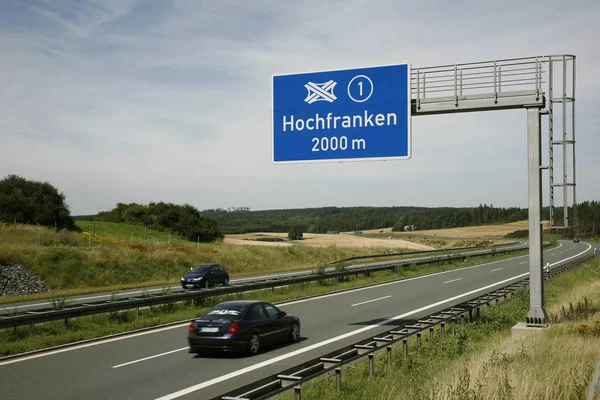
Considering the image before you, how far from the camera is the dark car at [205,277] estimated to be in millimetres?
34344

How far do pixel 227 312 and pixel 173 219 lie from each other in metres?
79.9

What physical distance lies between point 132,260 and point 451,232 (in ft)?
432

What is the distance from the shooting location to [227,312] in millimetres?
15164

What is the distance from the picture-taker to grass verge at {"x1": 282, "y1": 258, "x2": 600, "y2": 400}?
916 cm

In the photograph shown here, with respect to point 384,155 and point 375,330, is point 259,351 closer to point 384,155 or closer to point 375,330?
point 375,330

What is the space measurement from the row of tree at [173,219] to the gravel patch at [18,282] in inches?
2043

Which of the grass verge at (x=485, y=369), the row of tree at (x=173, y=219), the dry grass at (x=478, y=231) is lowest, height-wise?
the dry grass at (x=478, y=231)

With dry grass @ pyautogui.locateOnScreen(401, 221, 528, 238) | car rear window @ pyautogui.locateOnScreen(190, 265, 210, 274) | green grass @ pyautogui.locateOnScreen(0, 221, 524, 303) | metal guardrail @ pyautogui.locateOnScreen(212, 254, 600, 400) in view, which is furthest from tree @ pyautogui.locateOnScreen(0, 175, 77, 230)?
dry grass @ pyautogui.locateOnScreen(401, 221, 528, 238)

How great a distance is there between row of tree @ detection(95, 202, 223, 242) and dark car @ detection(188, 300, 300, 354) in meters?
72.3

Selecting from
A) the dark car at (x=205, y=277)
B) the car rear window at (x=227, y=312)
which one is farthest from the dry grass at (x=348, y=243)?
the car rear window at (x=227, y=312)

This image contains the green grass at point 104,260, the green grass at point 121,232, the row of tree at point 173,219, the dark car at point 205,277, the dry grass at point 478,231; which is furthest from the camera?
the dry grass at point 478,231

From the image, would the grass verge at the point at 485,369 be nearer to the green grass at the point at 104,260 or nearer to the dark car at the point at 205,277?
the dark car at the point at 205,277

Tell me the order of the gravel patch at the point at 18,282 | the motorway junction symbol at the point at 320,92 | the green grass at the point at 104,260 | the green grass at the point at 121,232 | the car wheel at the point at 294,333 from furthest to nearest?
the green grass at the point at 121,232 → the green grass at the point at 104,260 → the gravel patch at the point at 18,282 → the motorway junction symbol at the point at 320,92 → the car wheel at the point at 294,333

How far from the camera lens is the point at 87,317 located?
20359 mm
